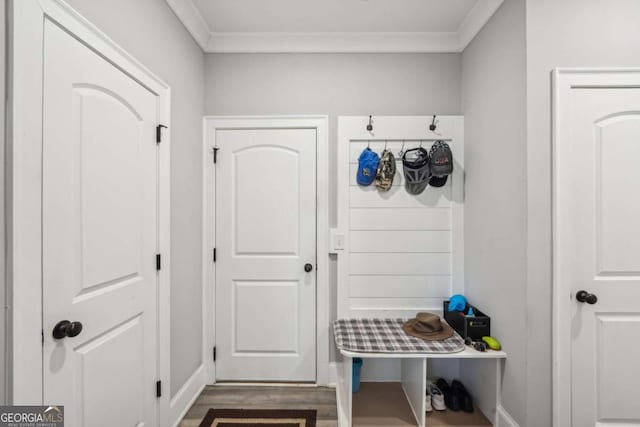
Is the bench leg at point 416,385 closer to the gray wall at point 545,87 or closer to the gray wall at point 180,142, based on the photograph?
the gray wall at point 545,87

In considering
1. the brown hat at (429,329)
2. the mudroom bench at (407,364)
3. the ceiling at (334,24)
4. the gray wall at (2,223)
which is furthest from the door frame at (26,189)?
the brown hat at (429,329)

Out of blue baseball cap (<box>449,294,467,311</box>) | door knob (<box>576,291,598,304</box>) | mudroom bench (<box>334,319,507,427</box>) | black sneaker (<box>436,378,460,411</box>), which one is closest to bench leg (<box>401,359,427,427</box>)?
mudroom bench (<box>334,319,507,427</box>)

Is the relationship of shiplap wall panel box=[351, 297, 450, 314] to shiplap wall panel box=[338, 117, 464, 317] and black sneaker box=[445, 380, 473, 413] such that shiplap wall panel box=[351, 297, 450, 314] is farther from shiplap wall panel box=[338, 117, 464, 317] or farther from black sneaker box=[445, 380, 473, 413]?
black sneaker box=[445, 380, 473, 413]

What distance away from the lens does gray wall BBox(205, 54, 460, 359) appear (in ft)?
7.52

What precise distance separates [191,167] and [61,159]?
103 centimetres

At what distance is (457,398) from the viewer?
1.99 metres

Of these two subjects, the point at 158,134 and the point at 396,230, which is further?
the point at 396,230

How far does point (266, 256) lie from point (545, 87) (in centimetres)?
205

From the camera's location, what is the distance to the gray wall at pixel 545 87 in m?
1.55

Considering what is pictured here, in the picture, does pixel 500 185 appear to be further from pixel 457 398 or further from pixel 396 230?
pixel 457 398

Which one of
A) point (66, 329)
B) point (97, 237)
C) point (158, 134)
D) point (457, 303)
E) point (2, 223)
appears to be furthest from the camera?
point (457, 303)

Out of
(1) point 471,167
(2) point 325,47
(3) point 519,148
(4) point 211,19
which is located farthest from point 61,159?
(1) point 471,167

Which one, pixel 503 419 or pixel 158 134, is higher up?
pixel 158 134

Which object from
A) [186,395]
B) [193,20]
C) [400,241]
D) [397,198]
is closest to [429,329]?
[400,241]
